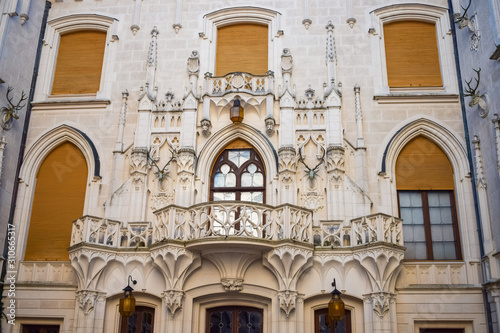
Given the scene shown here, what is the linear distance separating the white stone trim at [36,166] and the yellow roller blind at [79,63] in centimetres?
171

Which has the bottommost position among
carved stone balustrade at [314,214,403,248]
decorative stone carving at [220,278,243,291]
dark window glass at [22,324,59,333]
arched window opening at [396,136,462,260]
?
dark window glass at [22,324,59,333]

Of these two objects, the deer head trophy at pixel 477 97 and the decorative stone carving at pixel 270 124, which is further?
the decorative stone carving at pixel 270 124

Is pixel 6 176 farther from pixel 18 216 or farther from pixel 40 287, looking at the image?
pixel 40 287

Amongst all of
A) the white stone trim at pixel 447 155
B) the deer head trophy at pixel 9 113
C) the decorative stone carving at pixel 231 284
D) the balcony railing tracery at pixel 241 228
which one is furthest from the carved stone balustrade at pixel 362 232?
the deer head trophy at pixel 9 113

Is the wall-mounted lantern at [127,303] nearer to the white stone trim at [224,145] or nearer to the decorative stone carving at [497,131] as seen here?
the white stone trim at [224,145]

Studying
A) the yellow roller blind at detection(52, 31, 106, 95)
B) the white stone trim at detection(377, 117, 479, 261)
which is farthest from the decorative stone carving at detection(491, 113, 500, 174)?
the yellow roller blind at detection(52, 31, 106, 95)

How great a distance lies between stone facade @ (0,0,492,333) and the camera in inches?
550

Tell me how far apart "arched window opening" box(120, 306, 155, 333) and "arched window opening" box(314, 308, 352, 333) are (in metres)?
4.48

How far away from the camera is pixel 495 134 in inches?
547

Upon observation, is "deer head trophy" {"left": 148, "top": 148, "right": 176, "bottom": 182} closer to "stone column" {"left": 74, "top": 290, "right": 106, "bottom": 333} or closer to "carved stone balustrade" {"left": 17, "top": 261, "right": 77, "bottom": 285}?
"carved stone balustrade" {"left": 17, "top": 261, "right": 77, "bottom": 285}

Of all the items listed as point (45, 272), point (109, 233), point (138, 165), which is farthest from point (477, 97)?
point (45, 272)

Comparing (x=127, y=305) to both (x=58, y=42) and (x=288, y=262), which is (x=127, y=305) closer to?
(x=288, y=262)

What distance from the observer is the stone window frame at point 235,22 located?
17.8 meters

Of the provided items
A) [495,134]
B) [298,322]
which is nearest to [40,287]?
[298,322]
